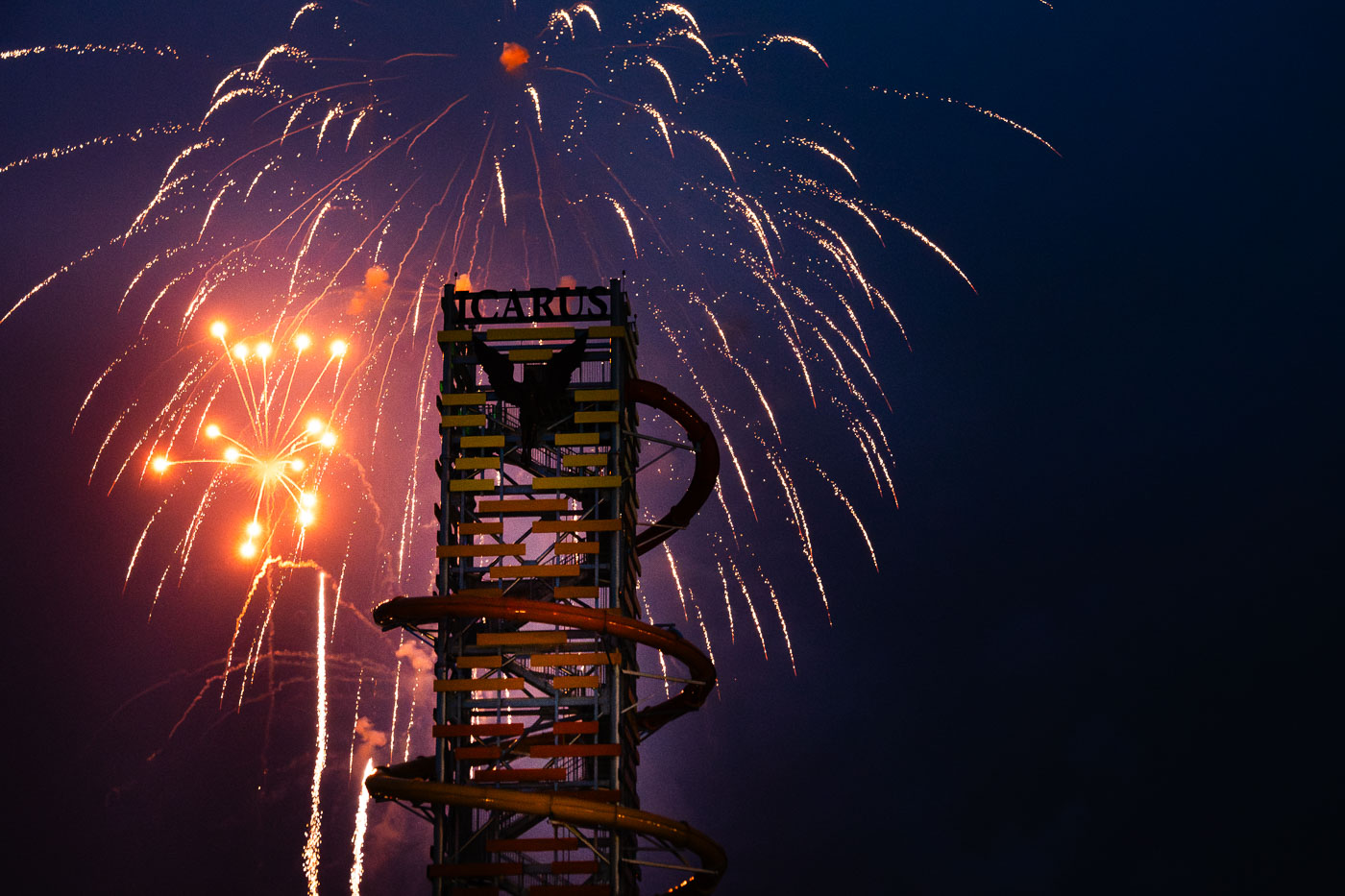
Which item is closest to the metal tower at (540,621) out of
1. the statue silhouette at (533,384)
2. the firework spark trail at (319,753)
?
the statue silhouette at (533,384)

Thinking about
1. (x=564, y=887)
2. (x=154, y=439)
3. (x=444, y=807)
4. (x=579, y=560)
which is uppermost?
(x=154, y=439)

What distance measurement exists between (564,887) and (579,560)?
33.2 feet

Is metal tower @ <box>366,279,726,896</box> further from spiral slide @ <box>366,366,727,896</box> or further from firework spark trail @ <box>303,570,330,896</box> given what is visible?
firework spark trail @ <box>303,570,330,896</box>

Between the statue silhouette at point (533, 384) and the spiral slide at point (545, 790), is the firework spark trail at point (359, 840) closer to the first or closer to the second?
→ the spiral slide at point (545, 790)

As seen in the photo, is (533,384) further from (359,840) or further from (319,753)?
(359,840)

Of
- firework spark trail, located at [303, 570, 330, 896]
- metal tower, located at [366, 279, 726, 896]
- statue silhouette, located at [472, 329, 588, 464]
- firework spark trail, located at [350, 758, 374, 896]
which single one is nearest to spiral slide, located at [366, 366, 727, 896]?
metal tower, located at [366, 279, 726, 896]

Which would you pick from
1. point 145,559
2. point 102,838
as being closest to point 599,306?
point 145,559

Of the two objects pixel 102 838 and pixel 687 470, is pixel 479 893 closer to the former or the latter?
pixel 102 838

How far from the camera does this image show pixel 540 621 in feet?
132

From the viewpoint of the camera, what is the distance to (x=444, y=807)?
135ft

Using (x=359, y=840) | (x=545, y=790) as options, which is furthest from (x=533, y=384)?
(x=359, y=840)

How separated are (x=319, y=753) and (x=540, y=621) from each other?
2717 cm

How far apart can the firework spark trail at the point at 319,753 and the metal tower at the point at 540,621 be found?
1993 centimetres

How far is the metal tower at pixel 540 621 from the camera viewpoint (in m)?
39.1
